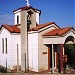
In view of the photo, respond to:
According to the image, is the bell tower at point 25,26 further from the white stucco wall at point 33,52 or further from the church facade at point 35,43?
the white stucco wall at point 33,52

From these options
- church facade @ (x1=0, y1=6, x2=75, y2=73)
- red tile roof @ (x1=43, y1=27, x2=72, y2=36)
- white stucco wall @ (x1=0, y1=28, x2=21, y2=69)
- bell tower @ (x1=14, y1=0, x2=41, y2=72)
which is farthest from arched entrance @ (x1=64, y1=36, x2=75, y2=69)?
white stucco wall @ (x1=0, y1=28, x2=21, y2=69)

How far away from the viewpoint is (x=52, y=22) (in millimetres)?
14148

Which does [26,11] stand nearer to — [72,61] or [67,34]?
[67,34]

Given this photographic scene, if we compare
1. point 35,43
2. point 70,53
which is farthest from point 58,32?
point 70,53

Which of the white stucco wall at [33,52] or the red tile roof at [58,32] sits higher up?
the red tile roof at [58,32]

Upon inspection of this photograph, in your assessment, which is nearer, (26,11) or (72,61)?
(26,11)

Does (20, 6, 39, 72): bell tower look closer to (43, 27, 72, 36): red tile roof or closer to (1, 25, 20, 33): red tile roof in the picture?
(1, 25, 20, 33): red tile roof

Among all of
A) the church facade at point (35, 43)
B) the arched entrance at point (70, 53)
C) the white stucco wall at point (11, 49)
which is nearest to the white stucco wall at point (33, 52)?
the church facade at point (35, 43)

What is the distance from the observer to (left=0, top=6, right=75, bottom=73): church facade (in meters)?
13.2

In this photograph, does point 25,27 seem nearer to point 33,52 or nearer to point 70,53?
point 33,52

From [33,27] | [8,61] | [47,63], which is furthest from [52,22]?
[8,61]

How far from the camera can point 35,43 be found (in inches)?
539

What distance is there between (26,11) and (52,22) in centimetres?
170

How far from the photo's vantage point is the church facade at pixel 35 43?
13160mm
